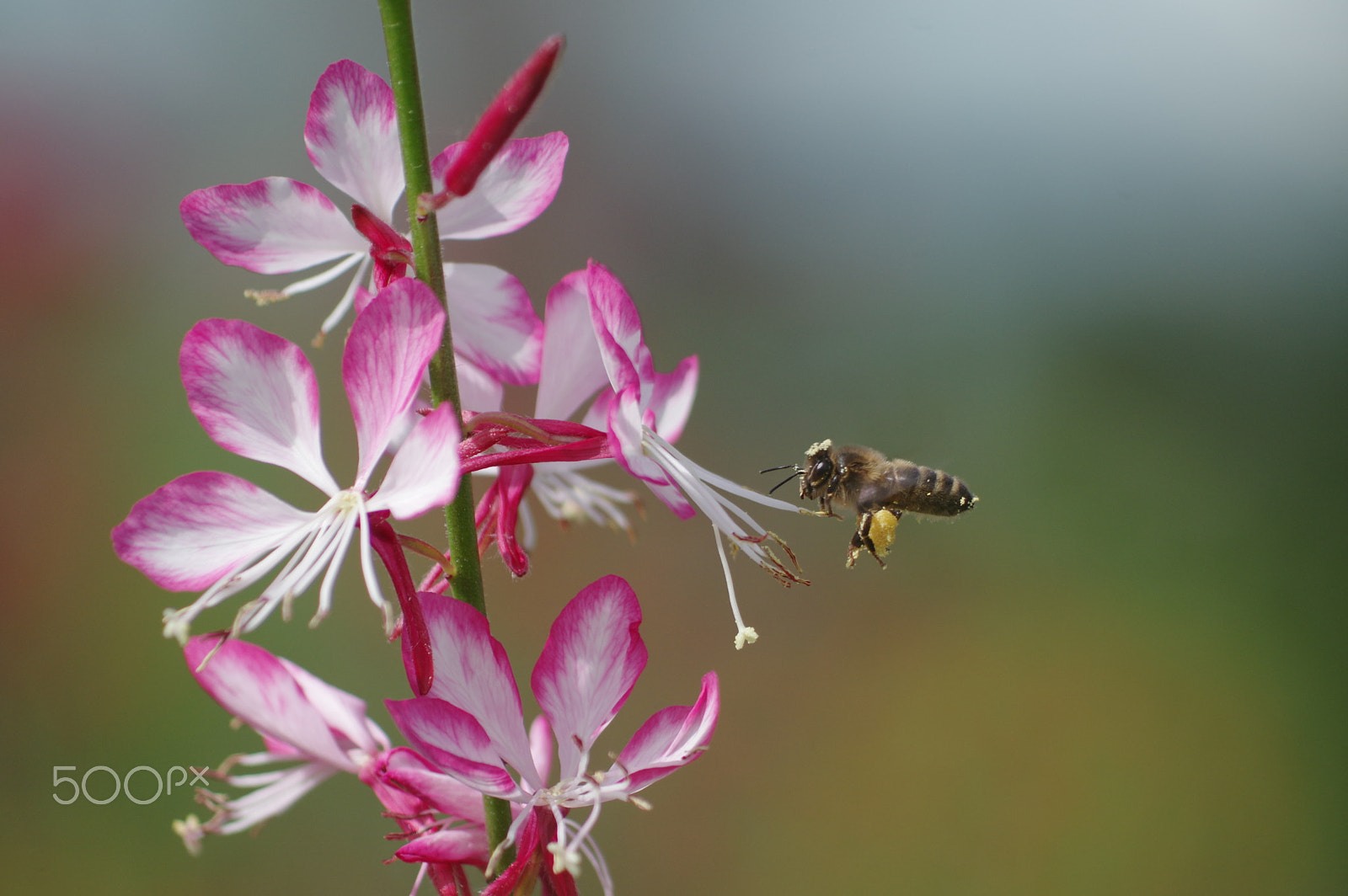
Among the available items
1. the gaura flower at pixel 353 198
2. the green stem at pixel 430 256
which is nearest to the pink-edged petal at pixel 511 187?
the gaura flower at pixel 353 198

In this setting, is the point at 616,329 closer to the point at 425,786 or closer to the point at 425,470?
the point at 425,470

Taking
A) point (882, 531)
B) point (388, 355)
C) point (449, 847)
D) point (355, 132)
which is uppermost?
point (355, 132)

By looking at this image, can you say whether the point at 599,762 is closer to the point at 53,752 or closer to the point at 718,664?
the point at 718,664

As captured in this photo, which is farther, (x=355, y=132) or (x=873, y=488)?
(x=873, y=488)

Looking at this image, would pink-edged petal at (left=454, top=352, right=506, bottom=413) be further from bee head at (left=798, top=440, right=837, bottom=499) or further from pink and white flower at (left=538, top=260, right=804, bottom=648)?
bee head at (left=798, top=440, right=837, bottom=499)

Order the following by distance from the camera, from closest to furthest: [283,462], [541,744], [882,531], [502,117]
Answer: [502,117], [283,462], [541,744], [882,531]

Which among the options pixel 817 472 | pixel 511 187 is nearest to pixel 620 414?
pixel 511 187
